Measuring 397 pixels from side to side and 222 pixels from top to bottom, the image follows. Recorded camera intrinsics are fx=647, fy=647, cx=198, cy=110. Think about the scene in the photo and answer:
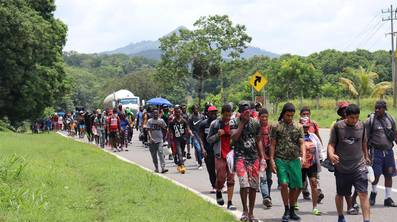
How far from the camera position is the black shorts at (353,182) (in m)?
8.66

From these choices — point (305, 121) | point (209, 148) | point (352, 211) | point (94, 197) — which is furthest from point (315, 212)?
point (94, 197)

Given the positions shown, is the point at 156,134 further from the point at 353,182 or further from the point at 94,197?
the point at 353,182

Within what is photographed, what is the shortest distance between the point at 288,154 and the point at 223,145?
1554 mm

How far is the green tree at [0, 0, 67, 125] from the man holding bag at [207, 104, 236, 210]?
101 feet

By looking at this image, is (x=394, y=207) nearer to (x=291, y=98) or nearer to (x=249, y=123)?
(x=249, y=123)

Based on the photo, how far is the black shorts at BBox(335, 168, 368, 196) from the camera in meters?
8.66

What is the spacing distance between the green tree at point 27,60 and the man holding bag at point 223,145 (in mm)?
30657

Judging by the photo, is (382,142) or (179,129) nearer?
(382,142)

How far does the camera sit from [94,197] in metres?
11.6

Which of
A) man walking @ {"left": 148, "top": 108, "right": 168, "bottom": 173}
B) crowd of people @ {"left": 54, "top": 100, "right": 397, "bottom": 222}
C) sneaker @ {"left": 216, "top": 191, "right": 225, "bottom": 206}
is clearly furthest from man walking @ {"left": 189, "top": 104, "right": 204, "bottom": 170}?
sneaker @ {"left": 216, "top": 191, "right": 225, "bottom": 206}

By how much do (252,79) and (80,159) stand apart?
10513 mm

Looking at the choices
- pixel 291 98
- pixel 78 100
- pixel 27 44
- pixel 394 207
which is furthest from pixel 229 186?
pixel 78 100

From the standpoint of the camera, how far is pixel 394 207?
35.3ft

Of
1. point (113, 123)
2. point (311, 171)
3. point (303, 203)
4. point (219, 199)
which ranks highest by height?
point (113, 123)
